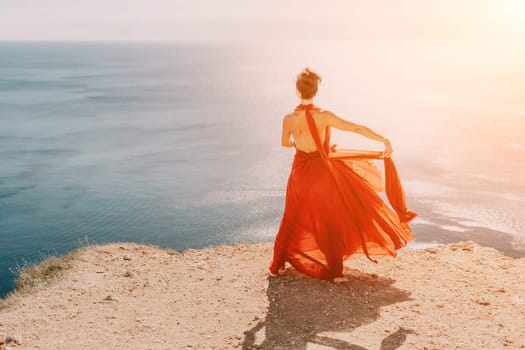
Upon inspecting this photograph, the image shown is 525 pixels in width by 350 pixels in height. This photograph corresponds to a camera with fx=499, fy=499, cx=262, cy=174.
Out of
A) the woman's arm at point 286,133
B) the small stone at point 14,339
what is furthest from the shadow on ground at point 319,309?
the small stone at point 14,339

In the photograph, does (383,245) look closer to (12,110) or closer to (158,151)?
(158,151)

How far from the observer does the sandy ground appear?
5918 mm

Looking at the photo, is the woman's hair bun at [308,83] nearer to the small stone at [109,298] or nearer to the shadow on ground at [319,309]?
the shadow on ground at [319,309]

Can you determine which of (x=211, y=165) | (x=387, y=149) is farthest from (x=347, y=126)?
(x=211, y=165)

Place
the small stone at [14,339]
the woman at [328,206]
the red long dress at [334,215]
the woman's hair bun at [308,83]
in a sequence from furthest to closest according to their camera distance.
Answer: the red long dress at [334,215], the woman at [328,206], the woman's hair bun at [308,83], the small stone at [14,339]

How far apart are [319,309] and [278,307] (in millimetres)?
565

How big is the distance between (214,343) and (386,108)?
61619mm

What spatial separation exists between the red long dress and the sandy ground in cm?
47

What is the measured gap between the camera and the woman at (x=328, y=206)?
679 centimetres

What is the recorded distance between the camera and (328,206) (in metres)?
6.89

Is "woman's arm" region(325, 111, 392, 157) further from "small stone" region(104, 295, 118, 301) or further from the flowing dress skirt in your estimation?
"small stone" region(104, 295, 118, 301)

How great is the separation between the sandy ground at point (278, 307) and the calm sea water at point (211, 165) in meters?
7.76

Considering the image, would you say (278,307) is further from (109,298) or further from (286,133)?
(109,298)

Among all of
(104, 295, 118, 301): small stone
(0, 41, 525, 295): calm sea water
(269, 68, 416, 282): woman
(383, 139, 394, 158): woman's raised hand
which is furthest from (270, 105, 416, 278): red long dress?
(0, 41, 525, 295): calm sea water
